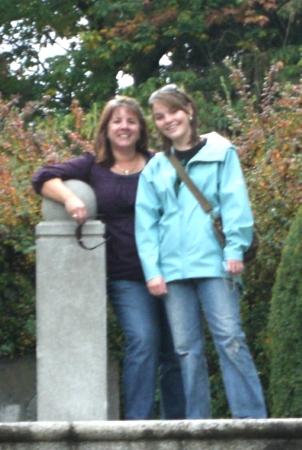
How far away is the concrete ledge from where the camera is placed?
3.70 m

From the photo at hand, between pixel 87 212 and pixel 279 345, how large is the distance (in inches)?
48.5

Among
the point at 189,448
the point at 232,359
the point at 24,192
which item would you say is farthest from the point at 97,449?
the point at 24,192

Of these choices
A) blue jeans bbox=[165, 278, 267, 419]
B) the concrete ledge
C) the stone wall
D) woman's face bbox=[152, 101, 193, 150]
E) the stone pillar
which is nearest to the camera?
the concrete ledge

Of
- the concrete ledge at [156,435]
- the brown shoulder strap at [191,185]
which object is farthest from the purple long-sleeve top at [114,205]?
the concrete ledge at [156,435]

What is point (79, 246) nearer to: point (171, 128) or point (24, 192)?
point (171, 128)

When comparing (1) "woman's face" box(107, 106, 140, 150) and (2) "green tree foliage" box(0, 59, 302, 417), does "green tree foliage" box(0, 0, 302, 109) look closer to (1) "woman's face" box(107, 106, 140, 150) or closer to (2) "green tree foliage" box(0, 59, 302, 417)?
(2) "green tree foliage" box(0, 59, 302, 417)

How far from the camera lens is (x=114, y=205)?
4812 millimetres

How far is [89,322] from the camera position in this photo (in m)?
4.96

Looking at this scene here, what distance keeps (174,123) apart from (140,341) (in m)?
1.04

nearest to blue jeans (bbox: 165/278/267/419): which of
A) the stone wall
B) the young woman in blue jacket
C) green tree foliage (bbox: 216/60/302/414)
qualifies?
→ the young woman in blue jacket

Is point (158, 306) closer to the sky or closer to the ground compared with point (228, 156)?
closer to the ground

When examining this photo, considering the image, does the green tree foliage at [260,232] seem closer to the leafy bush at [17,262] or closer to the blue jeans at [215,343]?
the leafy bush at [17,262]

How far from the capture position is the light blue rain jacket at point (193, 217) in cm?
448

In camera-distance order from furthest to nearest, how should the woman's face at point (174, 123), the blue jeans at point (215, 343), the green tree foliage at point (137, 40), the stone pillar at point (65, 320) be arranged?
the green tree foliage at point (137, 40), the stone pillar at point (65, 320), the woman's face at point (174, 123), the blue jeans at point (215, 343)
